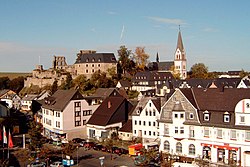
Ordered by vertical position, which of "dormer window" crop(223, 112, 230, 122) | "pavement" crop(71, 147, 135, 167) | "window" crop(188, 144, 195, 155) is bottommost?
"pavement" crop(71, 147, 135, 167)

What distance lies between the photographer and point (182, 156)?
41.6m

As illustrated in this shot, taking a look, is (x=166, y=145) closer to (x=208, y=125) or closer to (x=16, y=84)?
(x=208, y=125)

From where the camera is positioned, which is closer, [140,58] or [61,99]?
[61,99]

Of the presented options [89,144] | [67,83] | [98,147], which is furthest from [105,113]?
[67,83]

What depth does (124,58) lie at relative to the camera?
359 feet

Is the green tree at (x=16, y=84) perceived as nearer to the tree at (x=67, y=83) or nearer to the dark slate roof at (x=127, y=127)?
the tree at (x=67, y=83)

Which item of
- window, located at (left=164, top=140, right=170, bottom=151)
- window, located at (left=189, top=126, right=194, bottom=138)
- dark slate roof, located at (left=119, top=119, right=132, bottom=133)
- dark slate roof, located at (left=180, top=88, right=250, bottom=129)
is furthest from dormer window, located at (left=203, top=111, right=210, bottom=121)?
dark slate roof, located at (left=119, top=119, right=132, bottom=133)

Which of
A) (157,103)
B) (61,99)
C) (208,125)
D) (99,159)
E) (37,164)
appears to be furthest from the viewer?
(61,99)

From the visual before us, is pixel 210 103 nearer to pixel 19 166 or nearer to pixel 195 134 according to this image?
pixel 195 134

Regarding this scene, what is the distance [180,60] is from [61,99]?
242 feet

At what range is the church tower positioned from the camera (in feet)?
404

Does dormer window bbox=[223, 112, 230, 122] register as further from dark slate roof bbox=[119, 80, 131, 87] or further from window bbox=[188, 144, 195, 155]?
dark slate roof bbox=[119, 80, 131, 87]

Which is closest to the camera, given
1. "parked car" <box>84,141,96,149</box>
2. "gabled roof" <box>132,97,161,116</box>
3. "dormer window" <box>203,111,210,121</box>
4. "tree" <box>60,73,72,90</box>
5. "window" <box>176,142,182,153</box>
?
"dormer window" <box>203,111,210,121</box>

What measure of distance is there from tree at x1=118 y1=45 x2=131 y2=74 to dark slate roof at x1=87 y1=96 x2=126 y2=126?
175 feet
